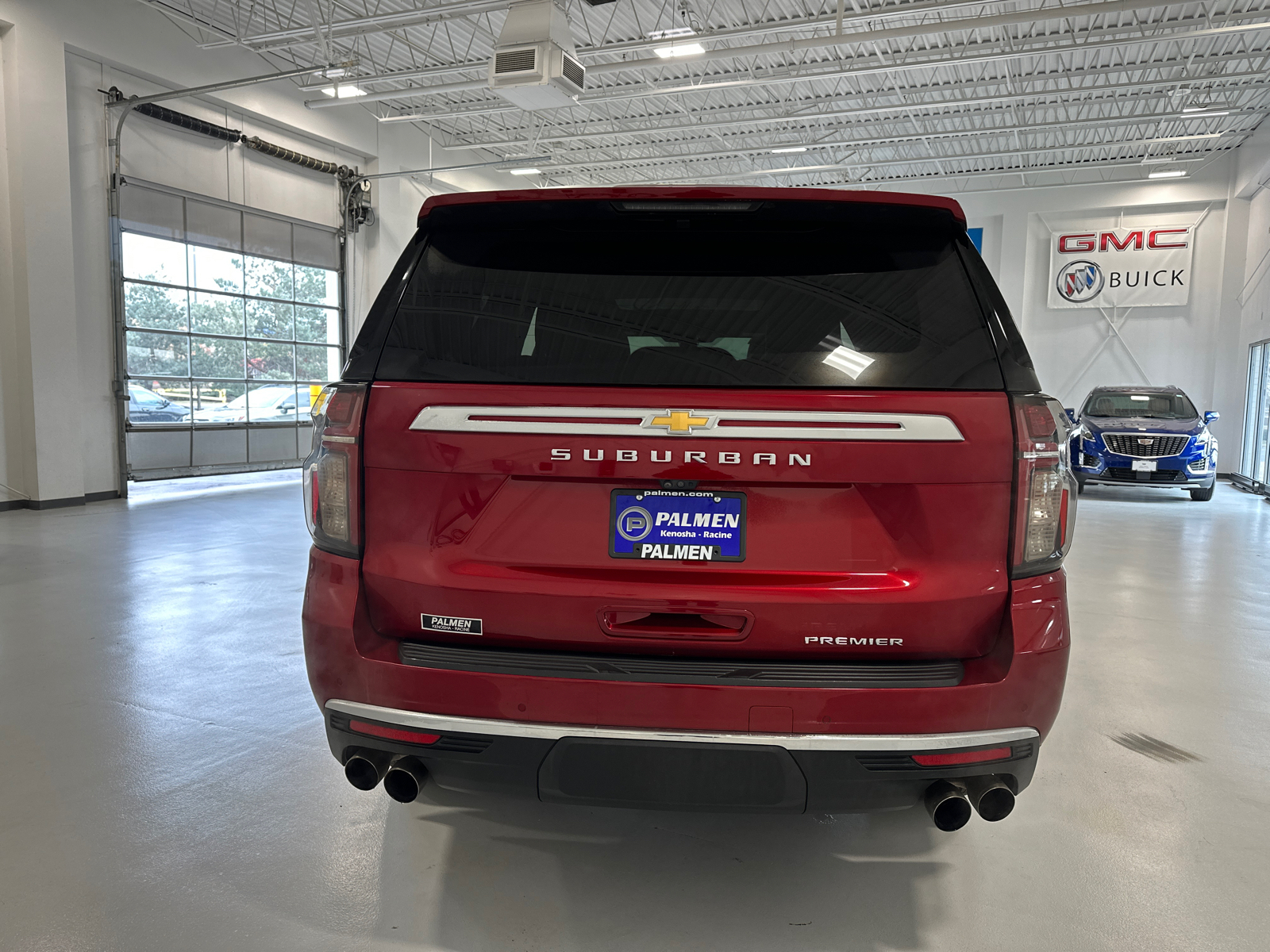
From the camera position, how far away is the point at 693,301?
177cm

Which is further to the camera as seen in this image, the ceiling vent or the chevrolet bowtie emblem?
the ceiling vent

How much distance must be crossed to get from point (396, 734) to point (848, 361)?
1.17 metres

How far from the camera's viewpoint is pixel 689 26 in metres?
9.96

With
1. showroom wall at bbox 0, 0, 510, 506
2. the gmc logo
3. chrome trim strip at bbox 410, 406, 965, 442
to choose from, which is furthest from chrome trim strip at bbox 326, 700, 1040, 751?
the gmc logo

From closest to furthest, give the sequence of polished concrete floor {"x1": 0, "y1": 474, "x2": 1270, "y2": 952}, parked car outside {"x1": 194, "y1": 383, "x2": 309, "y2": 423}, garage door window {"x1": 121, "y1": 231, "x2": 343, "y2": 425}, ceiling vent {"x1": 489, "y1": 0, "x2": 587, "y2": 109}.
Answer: polished concrete floor {"x1": 0, "y1": 474, "x2": 1270, "y2": 952}
ceiling vent {"x1": 489, "y1": 0, "x2": 587, "y2": 109}
garage door window {"x1": 121, "y1": 231, "x2": 343, "y2": 425}
parked car outside {"x1": 194, "y1": 383, "x2": 309, "y2": 423}

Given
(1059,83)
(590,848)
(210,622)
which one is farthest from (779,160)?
(590,848)

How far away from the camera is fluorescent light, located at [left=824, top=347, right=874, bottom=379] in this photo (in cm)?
165

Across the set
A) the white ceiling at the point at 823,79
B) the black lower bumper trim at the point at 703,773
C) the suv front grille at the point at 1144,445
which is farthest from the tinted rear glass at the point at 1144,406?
the black lower bumper trim at the point at 703,773

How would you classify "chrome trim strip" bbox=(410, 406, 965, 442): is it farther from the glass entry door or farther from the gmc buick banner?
the gmc buick banner

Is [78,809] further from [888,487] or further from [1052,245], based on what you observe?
[1052,245]

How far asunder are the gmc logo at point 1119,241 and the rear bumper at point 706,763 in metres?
18.7

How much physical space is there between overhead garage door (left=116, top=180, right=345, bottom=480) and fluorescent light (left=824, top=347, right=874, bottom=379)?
1116cm

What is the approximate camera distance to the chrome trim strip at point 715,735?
1.55 metres

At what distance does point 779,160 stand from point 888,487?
54.7ft
